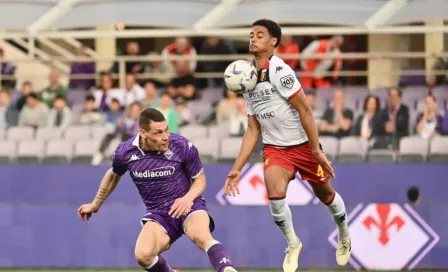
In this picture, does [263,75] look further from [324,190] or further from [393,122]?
[393,122]

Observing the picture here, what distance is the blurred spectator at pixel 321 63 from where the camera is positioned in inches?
909

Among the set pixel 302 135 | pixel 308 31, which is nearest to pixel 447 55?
pixel 308 31

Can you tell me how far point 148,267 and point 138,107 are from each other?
905cm

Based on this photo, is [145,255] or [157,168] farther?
[157,168]

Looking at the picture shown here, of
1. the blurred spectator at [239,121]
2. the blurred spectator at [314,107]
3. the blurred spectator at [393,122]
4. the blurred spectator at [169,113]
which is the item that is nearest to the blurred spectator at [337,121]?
the blurred spectator at [314,107]

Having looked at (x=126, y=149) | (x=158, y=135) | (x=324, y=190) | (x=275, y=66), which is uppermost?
(x=275, y=66)

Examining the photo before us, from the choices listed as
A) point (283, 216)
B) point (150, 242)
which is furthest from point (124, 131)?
point (150, 242)

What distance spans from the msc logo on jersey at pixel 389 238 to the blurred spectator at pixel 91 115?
677cm

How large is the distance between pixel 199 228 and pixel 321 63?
37.8ft

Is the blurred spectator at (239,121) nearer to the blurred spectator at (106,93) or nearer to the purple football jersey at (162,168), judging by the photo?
the blurred spectator at (106,93)

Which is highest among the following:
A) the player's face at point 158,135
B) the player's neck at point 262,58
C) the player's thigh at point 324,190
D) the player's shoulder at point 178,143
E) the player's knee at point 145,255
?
the player's neck at point 262,58

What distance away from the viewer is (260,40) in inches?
510

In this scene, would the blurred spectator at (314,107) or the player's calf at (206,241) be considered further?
the blurred spectator at (314,107)

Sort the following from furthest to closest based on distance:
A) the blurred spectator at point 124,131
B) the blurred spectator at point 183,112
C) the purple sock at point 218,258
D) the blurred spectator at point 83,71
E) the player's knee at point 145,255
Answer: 1. the blurred spectator at point 83,71
2. the blurred spectator at point 183,112
3. the blurred spectator at point 124,131
4. the player's knee at point 145,255
5. the purple sock at point 218,258
